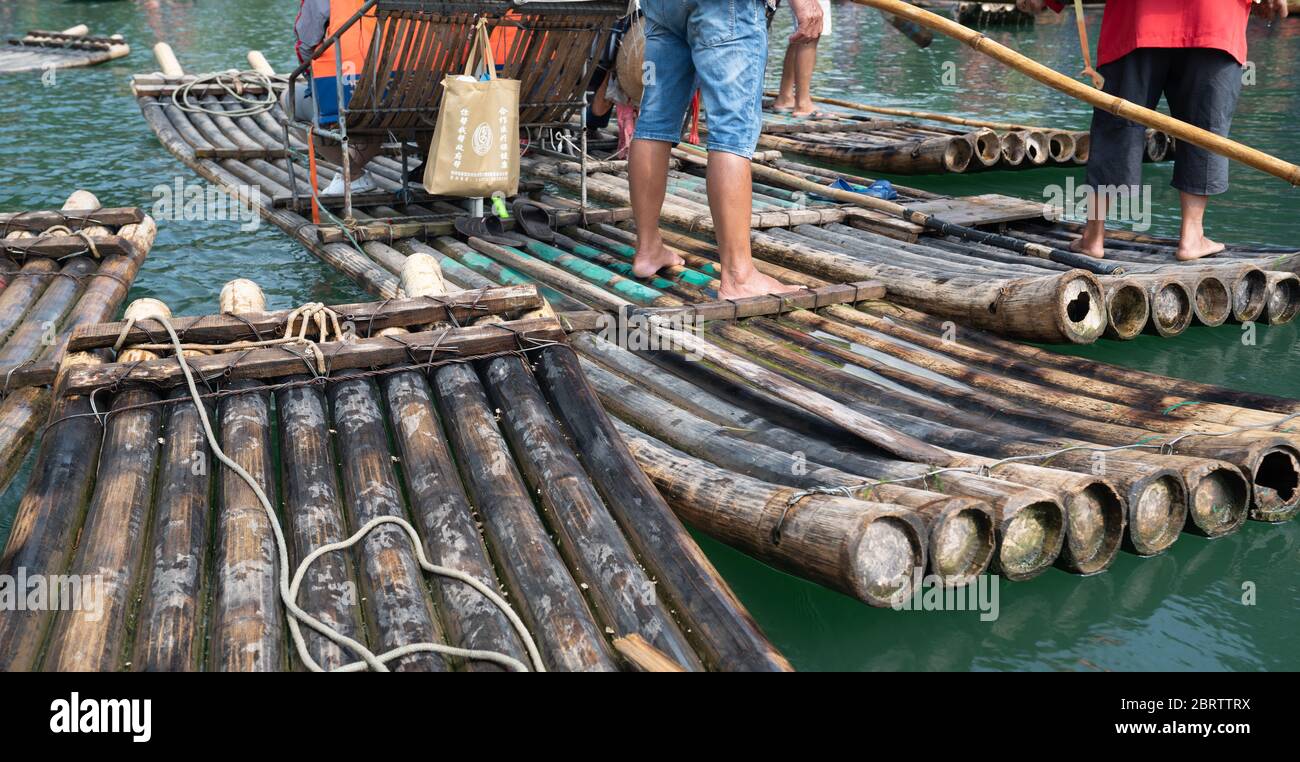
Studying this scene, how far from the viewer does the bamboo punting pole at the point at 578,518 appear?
104 inches

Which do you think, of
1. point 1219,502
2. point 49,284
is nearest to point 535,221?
point 49,284

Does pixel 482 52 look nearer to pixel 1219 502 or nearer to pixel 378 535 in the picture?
pixel 378 535

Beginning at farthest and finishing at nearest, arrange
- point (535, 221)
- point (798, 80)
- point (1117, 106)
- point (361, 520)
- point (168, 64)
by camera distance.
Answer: point (168, 64), point (798, 80), point (535, 221), point (1117, 106), point (361, 520)

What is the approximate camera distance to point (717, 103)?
4.64m

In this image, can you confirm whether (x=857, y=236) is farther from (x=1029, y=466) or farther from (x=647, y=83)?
(x=1029, y=466)

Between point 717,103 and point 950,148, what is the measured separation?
493 cm

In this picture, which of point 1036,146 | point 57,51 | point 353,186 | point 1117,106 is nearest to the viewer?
point 1117,106

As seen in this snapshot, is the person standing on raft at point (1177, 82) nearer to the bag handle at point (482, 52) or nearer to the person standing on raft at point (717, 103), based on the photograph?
the person standing on raft at point (717, 103)

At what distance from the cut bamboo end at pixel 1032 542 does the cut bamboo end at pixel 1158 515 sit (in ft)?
0.87

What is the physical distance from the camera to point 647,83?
4.92 m

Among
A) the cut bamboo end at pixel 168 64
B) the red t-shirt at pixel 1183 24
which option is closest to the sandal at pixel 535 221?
the red t-shirt at pixel 1183 24
